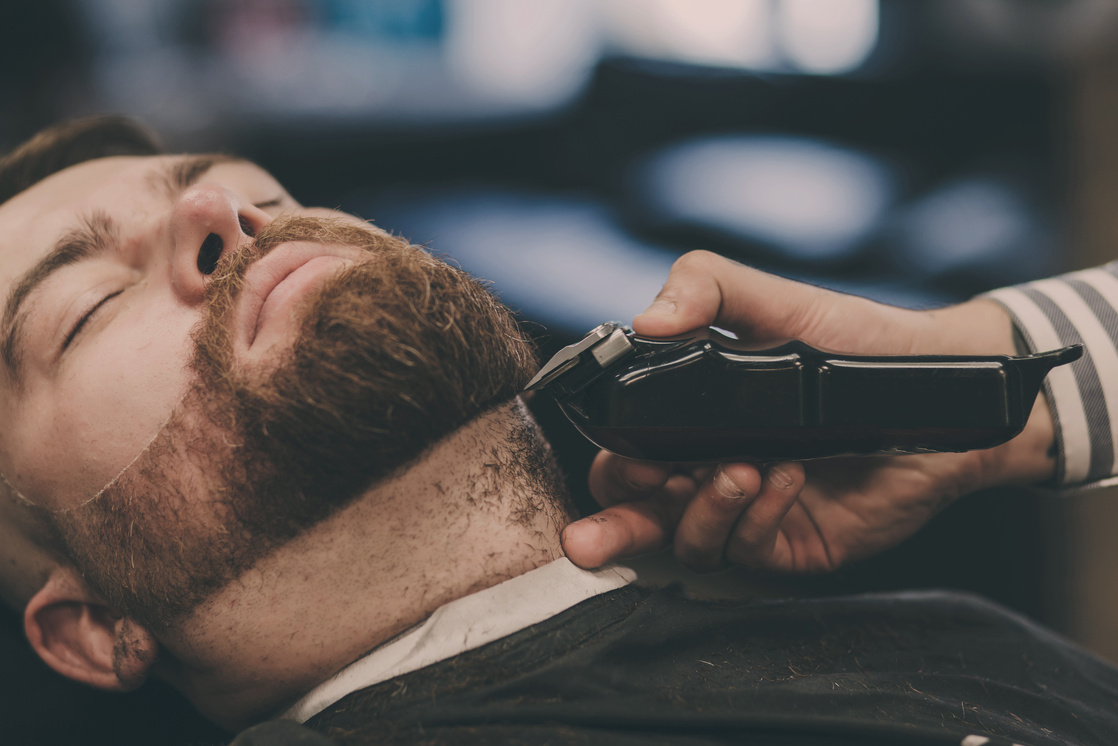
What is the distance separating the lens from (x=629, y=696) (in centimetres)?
61

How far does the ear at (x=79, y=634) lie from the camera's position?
0.78 metres

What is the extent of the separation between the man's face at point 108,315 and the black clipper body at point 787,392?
0.33m

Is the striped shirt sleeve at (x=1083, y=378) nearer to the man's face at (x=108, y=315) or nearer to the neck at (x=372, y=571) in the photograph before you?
the neck at (x=372, y=571)

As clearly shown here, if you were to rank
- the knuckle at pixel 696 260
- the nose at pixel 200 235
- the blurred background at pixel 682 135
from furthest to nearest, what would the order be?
1. the blurred background at pixel 682 135
2. the knuckle at pixel 696 260
3. the nose at pixel 200 235

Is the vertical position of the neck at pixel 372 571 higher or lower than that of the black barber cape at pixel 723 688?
higher

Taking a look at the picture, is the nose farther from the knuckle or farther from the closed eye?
the knuckle

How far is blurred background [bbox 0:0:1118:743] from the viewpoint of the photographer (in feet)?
5.43

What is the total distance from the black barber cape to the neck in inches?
2.8

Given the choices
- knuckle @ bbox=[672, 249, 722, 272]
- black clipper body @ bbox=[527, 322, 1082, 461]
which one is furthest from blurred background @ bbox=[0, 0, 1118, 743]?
black clipper body @ bbox=[527, 322, 1082, 461]

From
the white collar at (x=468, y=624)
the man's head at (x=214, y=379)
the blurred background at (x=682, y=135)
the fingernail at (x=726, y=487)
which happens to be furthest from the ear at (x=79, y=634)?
the blurred background at (x=682, y=135)

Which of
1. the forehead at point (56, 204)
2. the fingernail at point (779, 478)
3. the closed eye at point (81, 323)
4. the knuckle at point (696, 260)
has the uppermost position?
the forehead at point (56, 204)

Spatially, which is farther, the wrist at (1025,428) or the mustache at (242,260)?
the wrist at (1025,428)

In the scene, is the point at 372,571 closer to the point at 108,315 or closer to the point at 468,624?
the point at 468,624

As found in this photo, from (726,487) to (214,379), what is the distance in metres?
0.56
